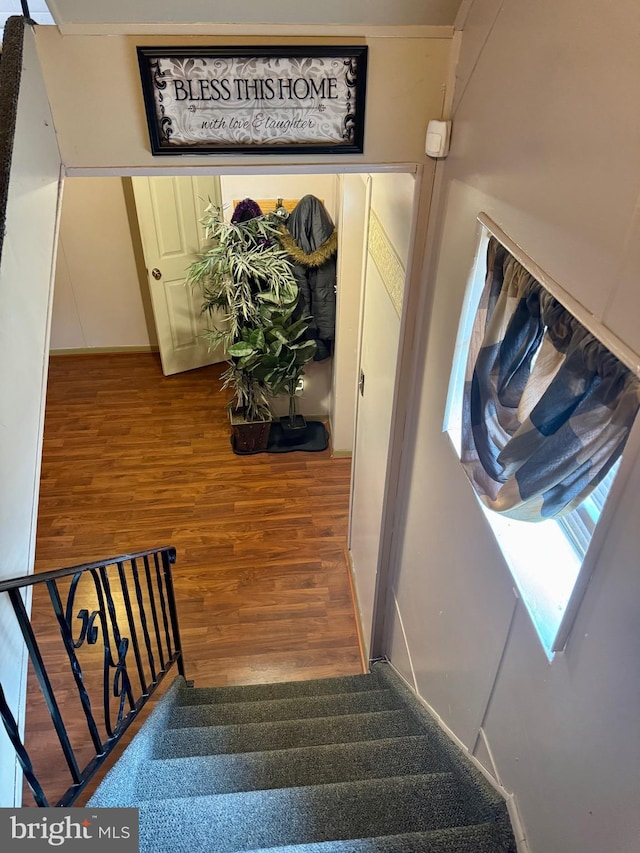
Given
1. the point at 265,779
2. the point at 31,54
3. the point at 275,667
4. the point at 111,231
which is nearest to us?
the point at 31,54

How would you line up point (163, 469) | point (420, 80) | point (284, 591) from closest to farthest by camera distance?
point (420, 80) < point (284, 591) < point (163, 469)

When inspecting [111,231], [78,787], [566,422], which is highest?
[566,422]

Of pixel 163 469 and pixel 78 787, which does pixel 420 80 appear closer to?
pixel 78 787

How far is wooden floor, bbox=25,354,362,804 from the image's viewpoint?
10.3 feet

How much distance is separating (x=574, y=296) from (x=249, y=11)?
3.61ft

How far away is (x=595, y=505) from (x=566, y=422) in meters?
0.23

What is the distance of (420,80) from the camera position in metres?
1.68

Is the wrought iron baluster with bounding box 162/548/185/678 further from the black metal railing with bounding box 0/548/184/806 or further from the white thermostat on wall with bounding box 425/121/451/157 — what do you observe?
the white thermostat on wall with bounding box 425/121/451/157

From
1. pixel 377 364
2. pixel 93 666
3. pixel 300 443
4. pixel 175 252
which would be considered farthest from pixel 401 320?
pixel 175 252

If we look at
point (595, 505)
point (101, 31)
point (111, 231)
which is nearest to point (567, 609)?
point (595, 505)

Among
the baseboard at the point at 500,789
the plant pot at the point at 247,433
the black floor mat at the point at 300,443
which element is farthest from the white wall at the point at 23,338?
the black floor mat at the point at 300,443

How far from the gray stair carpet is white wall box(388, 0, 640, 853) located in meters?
0.14

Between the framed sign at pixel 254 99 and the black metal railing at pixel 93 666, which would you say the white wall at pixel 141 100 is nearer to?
the framed sign at pixel 254 99

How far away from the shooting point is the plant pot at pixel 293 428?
4461 millimetres
